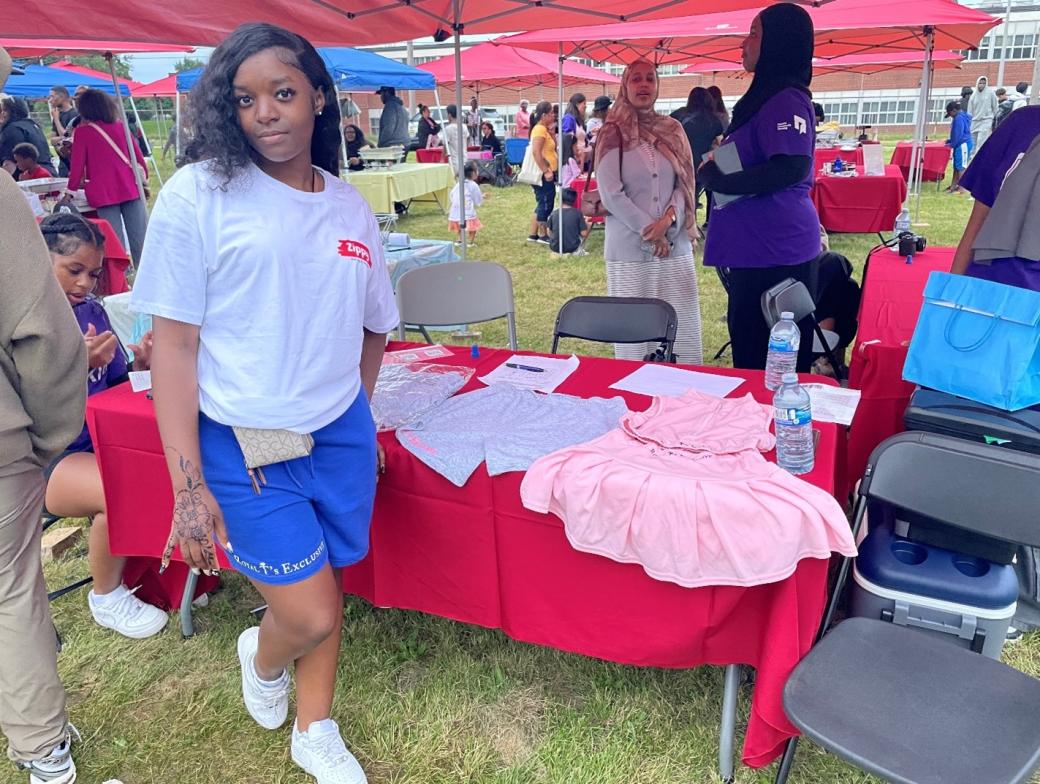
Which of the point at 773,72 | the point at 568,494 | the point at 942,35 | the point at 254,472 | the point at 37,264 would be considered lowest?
the point at 568,494

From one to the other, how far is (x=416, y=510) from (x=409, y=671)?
0.62m

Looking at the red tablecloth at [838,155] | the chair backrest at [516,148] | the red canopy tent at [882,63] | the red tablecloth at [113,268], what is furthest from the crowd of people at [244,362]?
the chair backrest at [516,148]

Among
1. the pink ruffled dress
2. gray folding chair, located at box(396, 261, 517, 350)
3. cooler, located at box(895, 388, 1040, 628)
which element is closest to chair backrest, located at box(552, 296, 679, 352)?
gray folding chair, located at box(396, 261, 517, 350)

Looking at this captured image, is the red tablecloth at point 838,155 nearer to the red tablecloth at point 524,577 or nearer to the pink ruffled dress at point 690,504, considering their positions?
the red tablecloth at point 524,577

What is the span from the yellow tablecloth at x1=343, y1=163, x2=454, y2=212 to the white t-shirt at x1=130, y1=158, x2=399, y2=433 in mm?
7640

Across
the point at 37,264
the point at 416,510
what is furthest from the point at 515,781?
the point at 37,264

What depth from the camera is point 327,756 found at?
177 centimetres

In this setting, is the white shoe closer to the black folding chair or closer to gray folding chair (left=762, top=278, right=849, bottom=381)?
the black folding chair

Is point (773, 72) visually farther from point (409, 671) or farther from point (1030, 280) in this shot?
point (409, 671)

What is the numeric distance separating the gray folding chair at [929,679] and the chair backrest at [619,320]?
128 cm

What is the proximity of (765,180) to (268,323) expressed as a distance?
7.29ft

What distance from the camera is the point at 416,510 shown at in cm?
193

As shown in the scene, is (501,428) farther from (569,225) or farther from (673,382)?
(569,225)

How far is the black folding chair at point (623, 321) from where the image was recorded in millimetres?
2949
